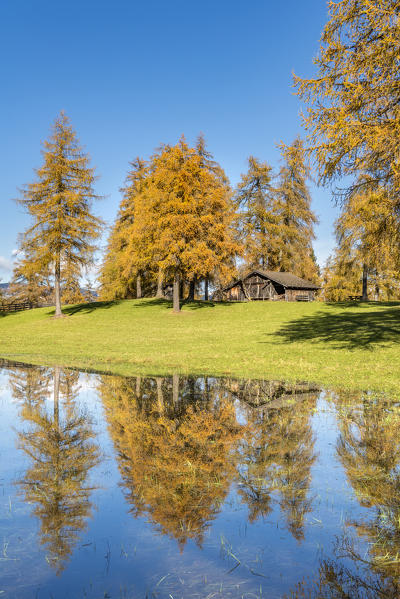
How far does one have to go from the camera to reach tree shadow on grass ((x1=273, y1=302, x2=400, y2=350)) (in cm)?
2102

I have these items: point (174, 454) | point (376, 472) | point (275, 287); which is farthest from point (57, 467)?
point (275, 287)

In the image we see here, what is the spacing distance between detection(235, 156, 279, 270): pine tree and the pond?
44598 millimetres

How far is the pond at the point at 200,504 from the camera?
3.54 m

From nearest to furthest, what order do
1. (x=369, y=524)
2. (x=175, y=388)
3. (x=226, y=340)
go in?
(x=369, y=524), (x=175, y=388), (x=226, y=340)

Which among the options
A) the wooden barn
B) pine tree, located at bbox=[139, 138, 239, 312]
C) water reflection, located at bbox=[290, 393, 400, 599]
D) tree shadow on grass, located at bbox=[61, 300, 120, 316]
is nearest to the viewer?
water reflection, located at bbox=[290, 393, 400, 599]

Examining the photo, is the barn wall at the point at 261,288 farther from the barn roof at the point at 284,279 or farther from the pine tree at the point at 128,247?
the pine tree at the point at 128,247

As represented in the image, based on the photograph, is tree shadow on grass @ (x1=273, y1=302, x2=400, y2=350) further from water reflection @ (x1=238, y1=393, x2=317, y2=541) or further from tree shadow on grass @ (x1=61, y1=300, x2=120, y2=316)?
tree shadow on grass @ (x1=61, y1=300, x2=120, y2=316)

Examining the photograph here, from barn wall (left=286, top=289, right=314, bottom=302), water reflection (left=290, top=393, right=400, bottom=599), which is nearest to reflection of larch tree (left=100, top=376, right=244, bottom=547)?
water reflection (left=290, top=393, right=400, bottom=599)

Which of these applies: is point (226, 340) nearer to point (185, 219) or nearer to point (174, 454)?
point (185, 219)

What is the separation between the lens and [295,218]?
180ft

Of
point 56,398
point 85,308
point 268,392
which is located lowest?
point 268,392

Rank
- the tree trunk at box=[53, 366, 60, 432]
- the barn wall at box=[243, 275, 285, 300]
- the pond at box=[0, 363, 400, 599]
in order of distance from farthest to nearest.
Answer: the barn wall at box=[243, 275, 285, 300]
the tree trunk at box=[53, 366, 60, 432]
the pond at box=[0, 363, 400, 599]

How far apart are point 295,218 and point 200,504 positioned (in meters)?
53.1

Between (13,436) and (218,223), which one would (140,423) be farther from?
(218,223)
